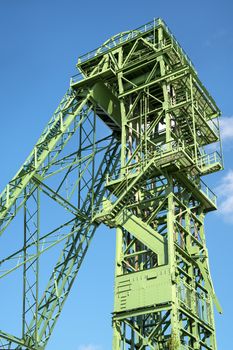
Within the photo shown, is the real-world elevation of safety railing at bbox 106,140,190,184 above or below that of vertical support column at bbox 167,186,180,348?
above

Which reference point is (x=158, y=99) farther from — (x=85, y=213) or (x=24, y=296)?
(x=24, y=296)

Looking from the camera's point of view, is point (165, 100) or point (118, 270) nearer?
point (118, 270)

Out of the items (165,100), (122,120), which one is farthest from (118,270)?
(165,100)

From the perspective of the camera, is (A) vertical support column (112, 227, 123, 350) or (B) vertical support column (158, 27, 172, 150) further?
(B) vertical support column (158, 27, 172, 150)

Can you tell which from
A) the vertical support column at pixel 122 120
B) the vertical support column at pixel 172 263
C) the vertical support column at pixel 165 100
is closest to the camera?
the vertical support column at pixel 172 263

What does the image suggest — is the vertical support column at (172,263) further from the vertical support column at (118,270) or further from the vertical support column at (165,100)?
the vertical support column at (118,270)

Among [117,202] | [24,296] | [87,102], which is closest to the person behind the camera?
[117,202]

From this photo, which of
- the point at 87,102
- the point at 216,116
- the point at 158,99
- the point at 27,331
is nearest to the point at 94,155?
the point at 87,102

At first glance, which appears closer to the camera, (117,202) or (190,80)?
(117,202)

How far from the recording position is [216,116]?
34406 mm

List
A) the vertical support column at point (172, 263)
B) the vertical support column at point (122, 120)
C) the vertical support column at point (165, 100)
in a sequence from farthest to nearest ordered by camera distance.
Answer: the vertical support column at point (122, 120), the vertical support column at point (165, 100), the vertical support column at point (172, 263)

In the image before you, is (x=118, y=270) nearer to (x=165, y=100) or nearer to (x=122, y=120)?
(x=122, y=120)

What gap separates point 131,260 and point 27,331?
6771mm

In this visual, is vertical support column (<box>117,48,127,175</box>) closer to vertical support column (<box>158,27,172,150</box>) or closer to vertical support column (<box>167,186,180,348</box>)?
vertical support column (<box>158,27,172,150</box>)
